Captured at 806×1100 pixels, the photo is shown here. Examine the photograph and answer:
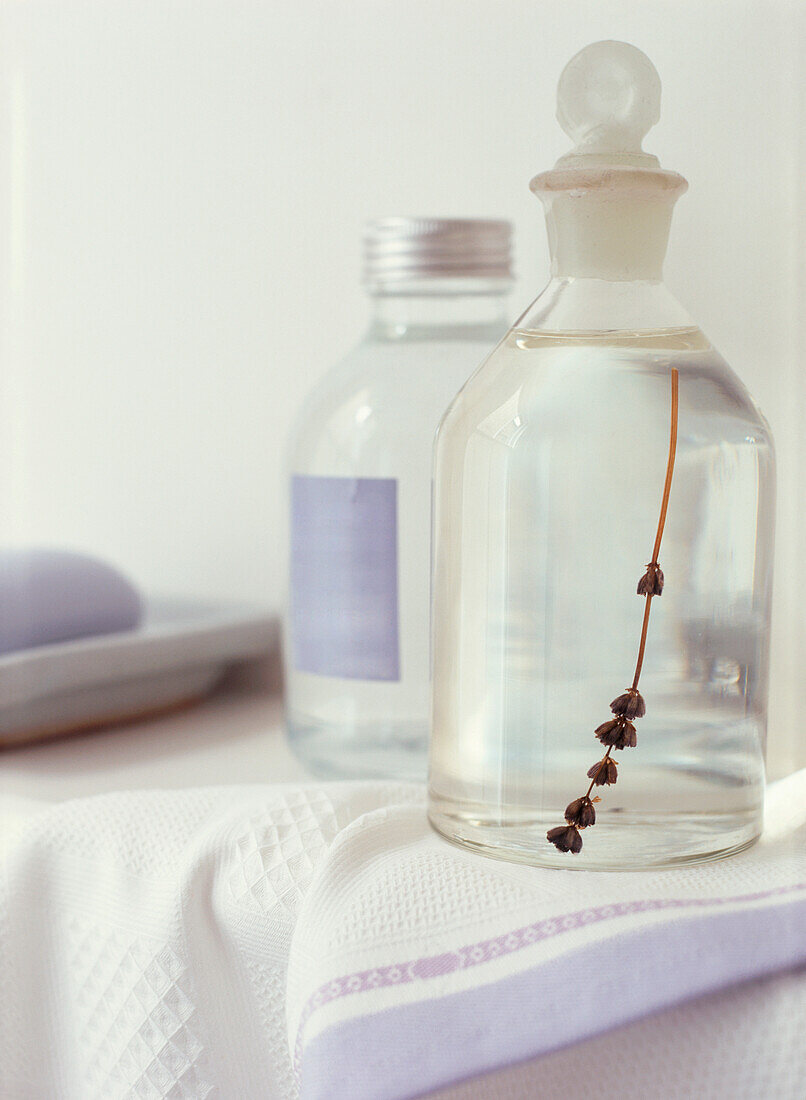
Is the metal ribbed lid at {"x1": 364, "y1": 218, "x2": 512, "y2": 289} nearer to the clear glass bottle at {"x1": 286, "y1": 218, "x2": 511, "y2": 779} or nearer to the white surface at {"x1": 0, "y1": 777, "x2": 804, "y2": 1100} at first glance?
the clear glass bottle at {"x1": 286, "y1": 218, "x2": 511, "y2": 779}

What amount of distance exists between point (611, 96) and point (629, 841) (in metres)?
0.20

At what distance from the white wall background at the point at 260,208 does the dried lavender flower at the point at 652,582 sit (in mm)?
148

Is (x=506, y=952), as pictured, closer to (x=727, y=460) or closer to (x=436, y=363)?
(x=727, y=460)

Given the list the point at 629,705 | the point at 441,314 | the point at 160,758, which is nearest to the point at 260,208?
the point at 441,314

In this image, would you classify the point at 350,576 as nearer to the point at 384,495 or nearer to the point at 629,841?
the point at 384,495

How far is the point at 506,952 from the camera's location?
26 cm

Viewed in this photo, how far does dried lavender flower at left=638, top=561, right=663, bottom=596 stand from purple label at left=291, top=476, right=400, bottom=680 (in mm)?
152

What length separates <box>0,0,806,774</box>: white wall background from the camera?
16.2 inches

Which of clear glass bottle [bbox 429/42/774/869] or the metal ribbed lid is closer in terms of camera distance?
clear glass bottle [bbox 429/42/774/869]

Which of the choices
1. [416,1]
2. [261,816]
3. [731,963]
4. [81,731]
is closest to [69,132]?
[416,1]

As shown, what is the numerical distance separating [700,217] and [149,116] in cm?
35

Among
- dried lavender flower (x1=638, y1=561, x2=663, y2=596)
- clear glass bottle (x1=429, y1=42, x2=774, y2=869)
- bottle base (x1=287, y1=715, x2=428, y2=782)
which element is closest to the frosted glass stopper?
clear glass bottle (x1=429, y1=42, x2=774, y2=869)

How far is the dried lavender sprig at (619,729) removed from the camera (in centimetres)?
30

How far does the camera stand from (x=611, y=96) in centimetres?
31
